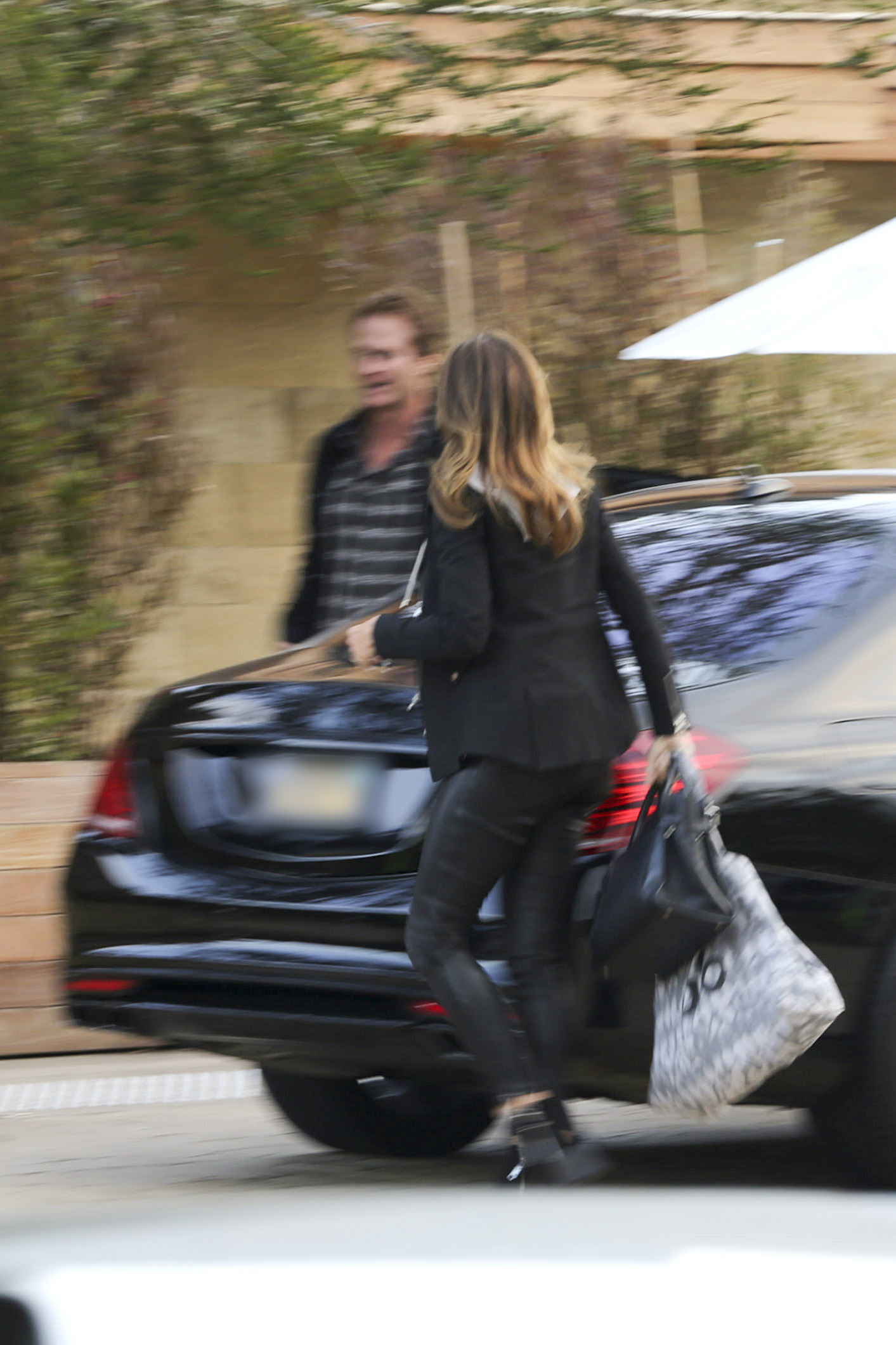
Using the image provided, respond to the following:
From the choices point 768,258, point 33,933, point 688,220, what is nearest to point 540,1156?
point 33,933

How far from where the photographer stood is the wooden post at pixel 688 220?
9.81 m

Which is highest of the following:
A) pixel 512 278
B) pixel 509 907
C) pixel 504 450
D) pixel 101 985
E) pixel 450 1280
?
pixel 450 1280

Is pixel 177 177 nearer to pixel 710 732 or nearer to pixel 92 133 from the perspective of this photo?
pixel 92 133

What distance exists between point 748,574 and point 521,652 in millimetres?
625

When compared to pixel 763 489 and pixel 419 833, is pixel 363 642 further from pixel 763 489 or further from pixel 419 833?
pixel 763 489

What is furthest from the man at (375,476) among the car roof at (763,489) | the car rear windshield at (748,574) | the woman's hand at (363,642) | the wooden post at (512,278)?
the wooden post at (512,278)

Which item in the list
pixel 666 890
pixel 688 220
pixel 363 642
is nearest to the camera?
pixel 666 890

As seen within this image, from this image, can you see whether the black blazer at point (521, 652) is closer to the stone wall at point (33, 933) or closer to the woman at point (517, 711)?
the woman at point (517, 711)

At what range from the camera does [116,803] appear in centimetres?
432

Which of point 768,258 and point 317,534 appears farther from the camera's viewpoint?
point 768,258

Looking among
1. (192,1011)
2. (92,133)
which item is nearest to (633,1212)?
(192,1011)

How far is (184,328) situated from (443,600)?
6.65m

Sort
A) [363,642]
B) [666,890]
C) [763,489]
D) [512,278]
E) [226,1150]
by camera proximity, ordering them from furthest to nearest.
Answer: [512,278] → [226,1150] → [763,489] → [363,642] → [666,890]

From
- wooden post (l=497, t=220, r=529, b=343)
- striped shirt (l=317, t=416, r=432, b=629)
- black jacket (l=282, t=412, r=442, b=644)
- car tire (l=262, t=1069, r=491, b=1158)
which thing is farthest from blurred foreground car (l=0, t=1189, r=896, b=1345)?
wooden post (l=497, t=220, r=529, b=343)
